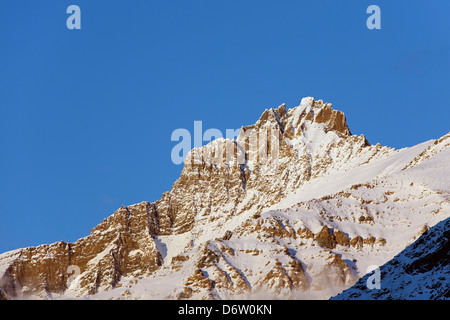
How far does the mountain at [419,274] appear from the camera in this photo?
12550cm

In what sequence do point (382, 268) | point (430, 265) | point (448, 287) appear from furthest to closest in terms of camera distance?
point (382, 268)
point (430, 265)
point (448, 287)

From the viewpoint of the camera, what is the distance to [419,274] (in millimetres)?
133875

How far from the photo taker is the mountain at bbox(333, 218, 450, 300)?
126 meters
